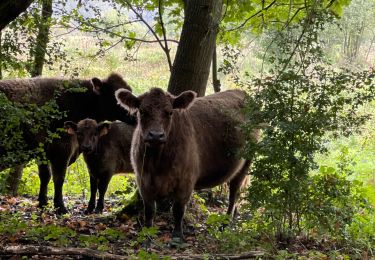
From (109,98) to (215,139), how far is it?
3321 millimetres

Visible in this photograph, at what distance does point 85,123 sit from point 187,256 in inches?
203

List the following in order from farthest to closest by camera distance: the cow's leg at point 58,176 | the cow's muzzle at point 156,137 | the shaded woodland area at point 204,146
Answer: the cow's leg at point 58,176 → the cow's muzzle at point 156,137 → the shaded woodland area at point 204,146

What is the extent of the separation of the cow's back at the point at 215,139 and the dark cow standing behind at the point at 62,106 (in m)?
2.09

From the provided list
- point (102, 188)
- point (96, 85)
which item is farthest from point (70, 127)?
point (102, 188)

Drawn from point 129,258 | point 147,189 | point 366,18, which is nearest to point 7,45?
point 147,189

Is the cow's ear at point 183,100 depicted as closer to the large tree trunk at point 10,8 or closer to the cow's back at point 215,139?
the cow's back at point 215,139

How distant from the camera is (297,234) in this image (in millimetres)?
6289

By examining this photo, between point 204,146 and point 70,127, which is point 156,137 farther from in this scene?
point 70,127

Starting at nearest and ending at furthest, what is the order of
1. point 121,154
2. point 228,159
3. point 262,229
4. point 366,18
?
point 262,229 < point 228,159 < point 121,154 < point 366,18

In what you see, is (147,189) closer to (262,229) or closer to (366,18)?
(262,229)

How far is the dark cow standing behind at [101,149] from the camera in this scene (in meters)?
9.59

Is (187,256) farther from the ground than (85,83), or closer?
closer

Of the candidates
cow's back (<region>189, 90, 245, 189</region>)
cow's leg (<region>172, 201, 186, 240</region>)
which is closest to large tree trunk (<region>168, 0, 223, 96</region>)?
cow's back (<region>189, 90, 245, 189</region>)

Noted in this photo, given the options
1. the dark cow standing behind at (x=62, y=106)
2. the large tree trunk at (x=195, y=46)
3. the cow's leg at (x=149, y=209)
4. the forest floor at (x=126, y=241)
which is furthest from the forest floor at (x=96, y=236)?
the large tree trunk at (x=195, y=46)
